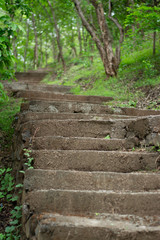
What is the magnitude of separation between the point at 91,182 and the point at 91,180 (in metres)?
0.02

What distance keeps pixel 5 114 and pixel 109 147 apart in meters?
3.22

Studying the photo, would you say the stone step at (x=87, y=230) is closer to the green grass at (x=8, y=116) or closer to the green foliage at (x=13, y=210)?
the green foliage at (x=13, y=210)

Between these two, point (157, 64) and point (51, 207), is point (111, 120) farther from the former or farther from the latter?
point (157, 64)

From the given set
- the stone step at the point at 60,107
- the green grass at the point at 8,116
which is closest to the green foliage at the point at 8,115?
the green grass at the point at 8,116

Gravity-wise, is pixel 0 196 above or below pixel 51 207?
below

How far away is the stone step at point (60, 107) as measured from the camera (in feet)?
14.5

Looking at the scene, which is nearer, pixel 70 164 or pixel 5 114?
pixel 70 164

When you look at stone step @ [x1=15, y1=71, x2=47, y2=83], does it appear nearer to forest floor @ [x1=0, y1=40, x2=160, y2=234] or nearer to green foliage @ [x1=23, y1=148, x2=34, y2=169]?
forest floor @ [x1=0, y1=40, x2=160, y2=234]

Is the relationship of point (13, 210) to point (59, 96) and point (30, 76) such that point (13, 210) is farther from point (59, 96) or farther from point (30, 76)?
point (30, 76)

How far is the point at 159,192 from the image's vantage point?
7.82 feet

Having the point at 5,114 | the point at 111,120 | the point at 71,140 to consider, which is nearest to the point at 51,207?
the point at 71,140

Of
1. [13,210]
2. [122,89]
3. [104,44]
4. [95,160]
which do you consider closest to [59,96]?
[122,89]

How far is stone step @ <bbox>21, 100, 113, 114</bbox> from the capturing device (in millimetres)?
4418

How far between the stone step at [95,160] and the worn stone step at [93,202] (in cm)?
61
